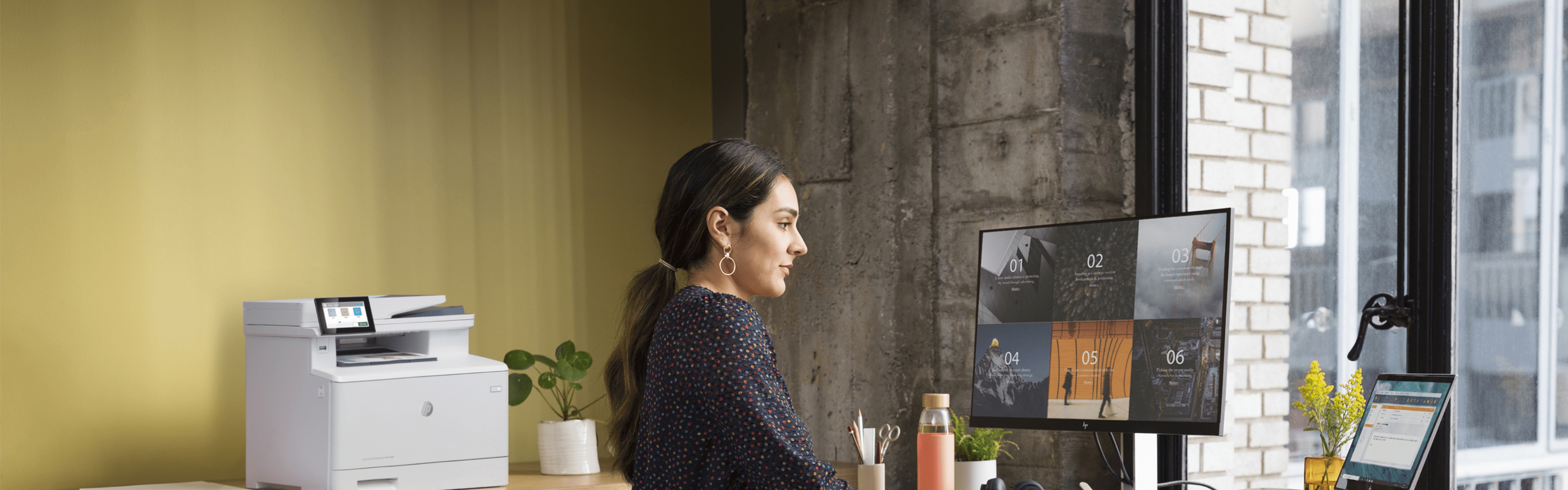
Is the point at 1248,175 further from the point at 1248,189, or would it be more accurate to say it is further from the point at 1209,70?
the point at 1209,70

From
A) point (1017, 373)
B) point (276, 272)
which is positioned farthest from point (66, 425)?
point (1017, 373)

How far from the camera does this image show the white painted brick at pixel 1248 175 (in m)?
2.46

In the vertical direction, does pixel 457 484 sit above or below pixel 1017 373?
below

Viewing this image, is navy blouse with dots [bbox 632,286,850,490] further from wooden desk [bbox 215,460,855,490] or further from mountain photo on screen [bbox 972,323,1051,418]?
wooden desk [bbox 215,460,855,490]

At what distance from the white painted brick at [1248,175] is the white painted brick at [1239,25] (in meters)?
0.27

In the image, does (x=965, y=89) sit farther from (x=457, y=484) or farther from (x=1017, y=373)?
(x=457, y=484)

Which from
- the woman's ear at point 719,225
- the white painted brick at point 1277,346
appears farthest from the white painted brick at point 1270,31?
the woman's ear at point 719,225

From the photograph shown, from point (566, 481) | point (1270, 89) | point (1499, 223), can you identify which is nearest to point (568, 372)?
point (566, 481)

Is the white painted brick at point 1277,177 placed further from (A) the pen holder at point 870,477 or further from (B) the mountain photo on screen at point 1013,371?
(A) the pen holder at point 870,477

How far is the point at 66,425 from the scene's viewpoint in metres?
2.69

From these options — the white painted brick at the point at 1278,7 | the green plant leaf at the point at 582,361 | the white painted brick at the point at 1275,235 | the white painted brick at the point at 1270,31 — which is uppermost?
the white painted brick at the point at 1278,7

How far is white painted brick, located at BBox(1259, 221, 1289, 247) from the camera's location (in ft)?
7.77

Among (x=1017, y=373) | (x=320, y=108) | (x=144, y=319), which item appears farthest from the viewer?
(x=320, y=108)

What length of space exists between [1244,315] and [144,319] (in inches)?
98.5
